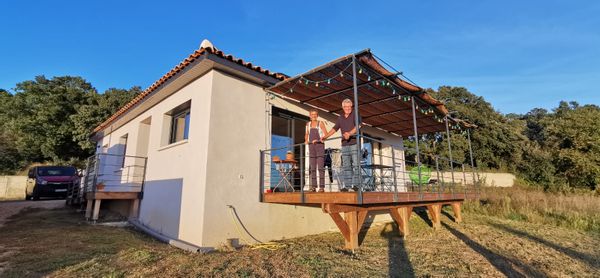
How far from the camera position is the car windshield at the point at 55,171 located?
1267cm

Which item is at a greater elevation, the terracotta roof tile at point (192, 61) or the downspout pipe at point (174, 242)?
the terracotta roof tile at point (192, 61)

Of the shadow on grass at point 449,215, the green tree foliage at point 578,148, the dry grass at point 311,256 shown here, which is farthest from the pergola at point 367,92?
the green tree foliage at point 578,148

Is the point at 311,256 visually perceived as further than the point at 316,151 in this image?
No

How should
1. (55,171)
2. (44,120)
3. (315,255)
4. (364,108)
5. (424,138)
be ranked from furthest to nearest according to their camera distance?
(424,138) < (44,120) < (55,171) < (364,108) < (315,255)

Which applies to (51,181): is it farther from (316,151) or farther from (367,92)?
(367,92)

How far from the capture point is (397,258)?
460cm

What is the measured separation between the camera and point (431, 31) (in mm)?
9414

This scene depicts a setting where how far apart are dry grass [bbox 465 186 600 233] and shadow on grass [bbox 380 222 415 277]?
4910 mm

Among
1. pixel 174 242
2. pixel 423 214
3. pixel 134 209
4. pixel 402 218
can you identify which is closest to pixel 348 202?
pixel 402 218

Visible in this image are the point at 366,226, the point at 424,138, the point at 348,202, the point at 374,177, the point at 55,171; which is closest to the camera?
→ the point at 348,202

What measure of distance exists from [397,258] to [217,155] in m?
3.41

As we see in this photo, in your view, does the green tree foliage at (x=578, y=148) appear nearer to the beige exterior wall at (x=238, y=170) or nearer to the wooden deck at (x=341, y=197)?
the wooden deck at (x=341, y=197)

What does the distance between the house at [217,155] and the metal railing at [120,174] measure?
7.6 inches

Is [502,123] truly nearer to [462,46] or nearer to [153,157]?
[462,46]
